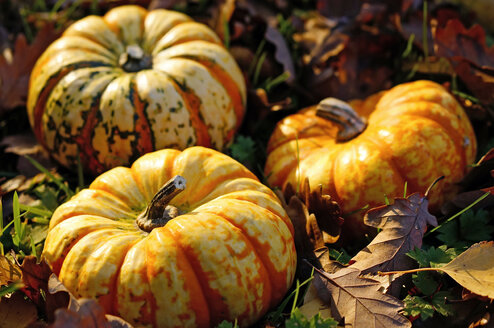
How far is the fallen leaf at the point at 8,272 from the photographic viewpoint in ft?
8.20

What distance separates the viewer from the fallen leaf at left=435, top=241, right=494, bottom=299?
2.32 m

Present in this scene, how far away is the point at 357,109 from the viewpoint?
3.61m

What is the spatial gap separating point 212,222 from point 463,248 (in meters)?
1.40

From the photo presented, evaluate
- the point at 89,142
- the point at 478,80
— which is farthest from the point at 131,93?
the point at 478,80

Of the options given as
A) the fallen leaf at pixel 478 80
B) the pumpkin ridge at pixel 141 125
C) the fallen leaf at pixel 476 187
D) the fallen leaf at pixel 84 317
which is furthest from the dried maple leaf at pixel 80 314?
the fallen leaf at pixel 478 80

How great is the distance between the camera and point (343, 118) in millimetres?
3244

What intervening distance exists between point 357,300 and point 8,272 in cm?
170

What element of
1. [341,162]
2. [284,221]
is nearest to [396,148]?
[341,162]

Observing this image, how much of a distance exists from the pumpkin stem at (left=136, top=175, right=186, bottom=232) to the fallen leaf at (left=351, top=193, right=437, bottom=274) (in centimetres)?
96

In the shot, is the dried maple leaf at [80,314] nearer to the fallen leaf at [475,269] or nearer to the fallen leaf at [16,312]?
the fallen leaf at [16,312]

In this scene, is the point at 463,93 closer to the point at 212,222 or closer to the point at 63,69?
the point at 212,222

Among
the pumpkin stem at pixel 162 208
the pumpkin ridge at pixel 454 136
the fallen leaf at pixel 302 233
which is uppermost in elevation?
the pumpkin stem at pixel 162 208

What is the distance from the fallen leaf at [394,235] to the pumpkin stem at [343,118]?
72 centimetres

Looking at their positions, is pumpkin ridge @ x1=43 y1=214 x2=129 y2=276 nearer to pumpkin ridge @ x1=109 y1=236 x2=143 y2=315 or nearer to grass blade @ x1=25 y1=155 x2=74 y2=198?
pumpkin ridge @ x1=109 y1=236 x2=143 y2=315
